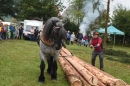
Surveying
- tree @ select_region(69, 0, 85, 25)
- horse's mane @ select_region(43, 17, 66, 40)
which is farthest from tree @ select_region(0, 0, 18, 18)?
horse's mane @ select_region(43, 17, 66, 40)

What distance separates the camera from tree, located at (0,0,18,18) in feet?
140

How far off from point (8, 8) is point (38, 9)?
4.89m

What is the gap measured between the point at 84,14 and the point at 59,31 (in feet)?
163

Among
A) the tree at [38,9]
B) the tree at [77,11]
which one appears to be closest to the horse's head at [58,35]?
the tree at [38,9]

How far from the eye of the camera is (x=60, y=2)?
46156 millimetres

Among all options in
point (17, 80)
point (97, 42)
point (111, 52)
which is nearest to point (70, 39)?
point (111, 52)

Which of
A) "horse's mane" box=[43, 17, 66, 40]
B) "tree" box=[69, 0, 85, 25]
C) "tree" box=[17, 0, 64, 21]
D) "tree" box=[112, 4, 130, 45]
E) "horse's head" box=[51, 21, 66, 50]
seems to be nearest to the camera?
"horse's head" box=[51, 21, 66, 50]

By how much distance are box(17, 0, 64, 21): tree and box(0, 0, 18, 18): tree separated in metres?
1.17

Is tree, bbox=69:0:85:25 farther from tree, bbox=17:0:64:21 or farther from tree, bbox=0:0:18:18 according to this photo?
tree, bbox=0:0:18:18

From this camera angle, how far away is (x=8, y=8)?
141 ft

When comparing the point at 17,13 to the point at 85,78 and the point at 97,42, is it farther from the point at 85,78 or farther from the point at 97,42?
the point at 85,78

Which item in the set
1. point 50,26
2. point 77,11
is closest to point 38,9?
point 77,11

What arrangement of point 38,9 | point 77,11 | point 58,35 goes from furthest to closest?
point 77,11 < point 38,9 < point 58,35

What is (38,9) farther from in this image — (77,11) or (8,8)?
(77,11)
